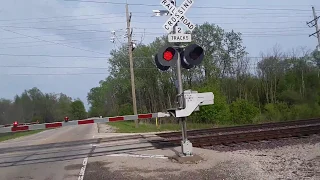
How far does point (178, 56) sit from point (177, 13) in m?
1.32

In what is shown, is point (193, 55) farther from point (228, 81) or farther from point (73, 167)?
point (228, 81)

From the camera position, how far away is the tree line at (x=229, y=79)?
3494cm

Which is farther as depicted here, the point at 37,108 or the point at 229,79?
the point at 37,108

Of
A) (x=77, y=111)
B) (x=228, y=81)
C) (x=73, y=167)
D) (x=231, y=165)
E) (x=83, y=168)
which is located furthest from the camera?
(x=77, y=111)

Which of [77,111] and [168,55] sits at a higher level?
[168,55]

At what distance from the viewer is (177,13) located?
10.5 metres

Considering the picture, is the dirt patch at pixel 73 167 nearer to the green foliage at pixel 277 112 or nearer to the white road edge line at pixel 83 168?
the white road edge line at pixel 83 168

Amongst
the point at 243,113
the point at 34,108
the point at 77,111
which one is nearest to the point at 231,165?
the point at 243,113

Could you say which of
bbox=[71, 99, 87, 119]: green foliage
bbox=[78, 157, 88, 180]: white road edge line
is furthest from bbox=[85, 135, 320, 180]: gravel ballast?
bbox=[71, 99, 87, 119]: green foliage

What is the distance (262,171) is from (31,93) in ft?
322

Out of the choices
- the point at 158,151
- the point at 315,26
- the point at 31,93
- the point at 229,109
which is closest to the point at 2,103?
the point at 31,93

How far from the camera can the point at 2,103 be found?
8181 centimetres

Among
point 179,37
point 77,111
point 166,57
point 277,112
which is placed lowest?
point 277,112

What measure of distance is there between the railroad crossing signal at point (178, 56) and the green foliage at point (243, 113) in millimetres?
25201
